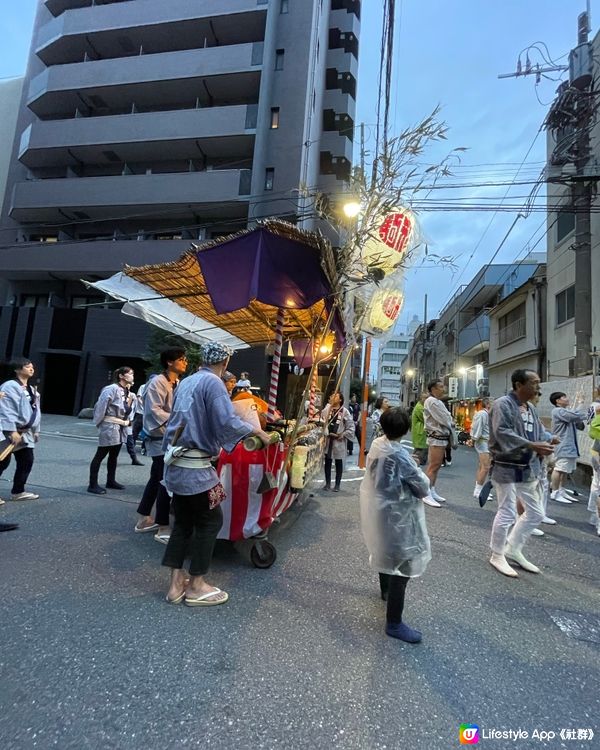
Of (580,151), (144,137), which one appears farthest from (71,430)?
(580,151)

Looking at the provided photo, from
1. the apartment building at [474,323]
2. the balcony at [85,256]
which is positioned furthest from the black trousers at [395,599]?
the apartment building at [474,323]

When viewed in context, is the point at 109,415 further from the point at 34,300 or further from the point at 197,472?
the point at 34,300

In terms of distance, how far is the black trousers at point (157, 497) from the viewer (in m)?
4.08

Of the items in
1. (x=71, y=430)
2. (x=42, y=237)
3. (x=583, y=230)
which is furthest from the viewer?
(x=42, y=237)

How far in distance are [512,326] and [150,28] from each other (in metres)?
24.0

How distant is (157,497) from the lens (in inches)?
165

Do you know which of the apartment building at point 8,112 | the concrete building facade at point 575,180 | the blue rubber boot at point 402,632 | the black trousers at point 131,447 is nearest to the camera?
the blue rubber boot at point 402,632

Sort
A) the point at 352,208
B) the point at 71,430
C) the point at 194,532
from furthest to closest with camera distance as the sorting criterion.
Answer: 1. the point at 71,430
2. the point at 352,208
3. the point at 194,532

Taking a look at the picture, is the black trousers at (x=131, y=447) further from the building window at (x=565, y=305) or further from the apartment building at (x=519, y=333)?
the building window at (x=565, y=305)

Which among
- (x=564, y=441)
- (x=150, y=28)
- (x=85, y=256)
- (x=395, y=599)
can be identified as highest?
(x=150, y=28)

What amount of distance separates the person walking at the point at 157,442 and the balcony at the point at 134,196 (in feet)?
53.8

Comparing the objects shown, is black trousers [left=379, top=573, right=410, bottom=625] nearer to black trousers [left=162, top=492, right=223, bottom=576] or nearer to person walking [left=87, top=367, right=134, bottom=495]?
black trousers [left=162, top=492, right=223, bottom=576]

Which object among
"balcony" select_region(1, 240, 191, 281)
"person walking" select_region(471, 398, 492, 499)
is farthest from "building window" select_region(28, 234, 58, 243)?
"person walking" select_region(471, 398, 492, 499)

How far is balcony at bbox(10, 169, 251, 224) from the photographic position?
1891 cm
